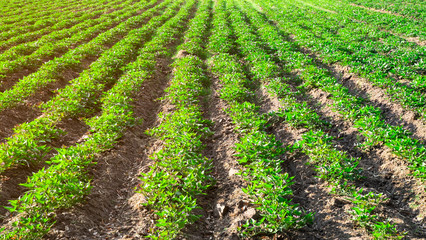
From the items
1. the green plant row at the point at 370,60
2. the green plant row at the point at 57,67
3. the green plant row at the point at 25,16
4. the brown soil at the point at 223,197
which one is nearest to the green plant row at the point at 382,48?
the green plant row at the point at 370,60

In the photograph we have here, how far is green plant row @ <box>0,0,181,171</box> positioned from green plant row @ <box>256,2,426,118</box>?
10.8m

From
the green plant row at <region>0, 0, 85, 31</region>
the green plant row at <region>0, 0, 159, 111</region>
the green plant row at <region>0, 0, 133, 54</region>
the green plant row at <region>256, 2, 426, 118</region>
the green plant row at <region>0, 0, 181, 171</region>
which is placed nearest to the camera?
the green plant row at <region>0, 0, 181, 171</region>

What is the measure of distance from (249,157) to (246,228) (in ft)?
6.20

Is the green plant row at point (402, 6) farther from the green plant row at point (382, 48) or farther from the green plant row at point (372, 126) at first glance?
the green plant row at point (372, 126)

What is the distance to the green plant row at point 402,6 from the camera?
21.6 meters

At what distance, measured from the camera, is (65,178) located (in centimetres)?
463

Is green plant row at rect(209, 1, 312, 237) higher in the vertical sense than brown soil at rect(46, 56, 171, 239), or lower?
higher

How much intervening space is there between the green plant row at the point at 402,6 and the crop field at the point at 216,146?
1248 centimetres

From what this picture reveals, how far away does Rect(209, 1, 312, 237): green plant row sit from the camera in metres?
3.94

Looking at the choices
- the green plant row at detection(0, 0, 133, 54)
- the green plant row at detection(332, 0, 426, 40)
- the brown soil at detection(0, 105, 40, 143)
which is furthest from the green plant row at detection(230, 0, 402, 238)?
the green plant row at detection(0, 0, 133, 54)

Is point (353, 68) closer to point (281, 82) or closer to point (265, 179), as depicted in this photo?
point (281, 82)

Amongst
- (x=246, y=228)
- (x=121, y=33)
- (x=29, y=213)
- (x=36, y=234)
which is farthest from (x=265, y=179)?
(x=121, y=33)

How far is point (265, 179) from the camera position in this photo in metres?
4.62

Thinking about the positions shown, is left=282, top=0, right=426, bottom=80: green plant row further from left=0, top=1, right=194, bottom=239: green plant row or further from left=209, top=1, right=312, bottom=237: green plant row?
left=0, top=1, right=194, bottom=239: green plant row
